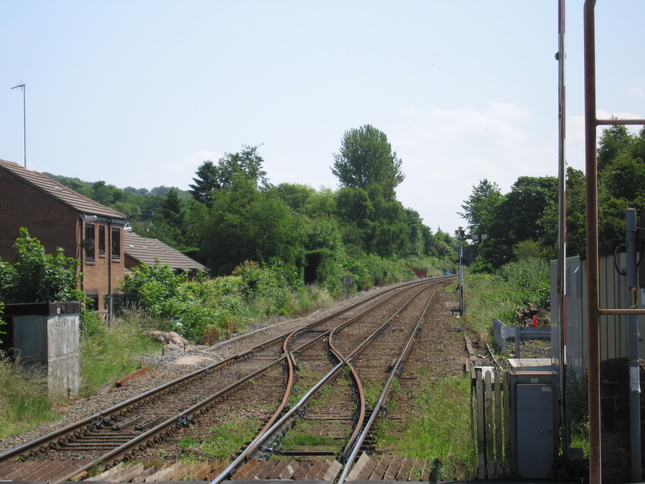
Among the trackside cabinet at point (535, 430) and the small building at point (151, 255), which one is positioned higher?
the small building at point (151, 255)

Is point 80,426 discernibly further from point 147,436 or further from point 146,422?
point 147,436

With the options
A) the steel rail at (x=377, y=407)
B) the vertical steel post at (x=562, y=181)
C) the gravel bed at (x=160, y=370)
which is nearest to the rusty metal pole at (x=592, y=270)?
the vertical steel post at (x=562, y=181)

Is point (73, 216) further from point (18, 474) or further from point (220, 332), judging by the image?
point (18, 474)

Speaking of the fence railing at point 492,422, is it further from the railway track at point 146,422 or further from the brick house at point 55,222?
the brick house at point 55,222

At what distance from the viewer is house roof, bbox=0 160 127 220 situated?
26.7m

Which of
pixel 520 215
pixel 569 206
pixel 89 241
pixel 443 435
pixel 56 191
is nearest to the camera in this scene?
pixel 443 435

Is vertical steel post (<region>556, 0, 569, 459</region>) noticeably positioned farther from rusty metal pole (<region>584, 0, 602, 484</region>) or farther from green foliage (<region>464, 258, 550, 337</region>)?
green foliage (<region>464, 258, 550, 337</region>)

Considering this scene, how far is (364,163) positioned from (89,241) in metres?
68.4

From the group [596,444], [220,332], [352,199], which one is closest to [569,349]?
[596,444]

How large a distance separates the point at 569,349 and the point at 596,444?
690cm

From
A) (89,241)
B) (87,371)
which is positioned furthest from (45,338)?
(89,241)

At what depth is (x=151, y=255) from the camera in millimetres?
41469

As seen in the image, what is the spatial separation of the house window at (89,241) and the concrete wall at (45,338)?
46.3ft

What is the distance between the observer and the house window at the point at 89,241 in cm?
2544
